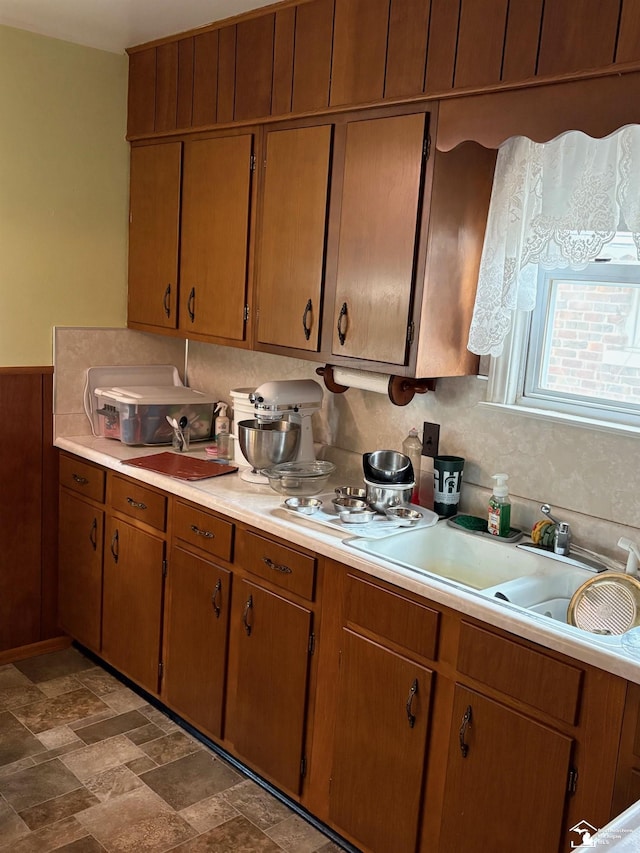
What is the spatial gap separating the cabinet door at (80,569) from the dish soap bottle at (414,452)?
4.31 feet

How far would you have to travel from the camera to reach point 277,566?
261 centimetres

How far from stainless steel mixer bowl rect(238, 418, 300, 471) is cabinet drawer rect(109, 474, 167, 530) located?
36 centimetres

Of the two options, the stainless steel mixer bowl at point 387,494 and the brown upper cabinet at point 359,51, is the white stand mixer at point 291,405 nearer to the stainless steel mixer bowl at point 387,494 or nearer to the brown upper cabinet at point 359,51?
the stainless steel mixer bowl at point 387,494

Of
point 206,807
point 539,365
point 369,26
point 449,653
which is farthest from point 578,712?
point 369,26

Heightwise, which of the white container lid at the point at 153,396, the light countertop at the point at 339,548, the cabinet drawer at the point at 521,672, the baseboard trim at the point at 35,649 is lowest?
the baseboard trim at the point at 35,649

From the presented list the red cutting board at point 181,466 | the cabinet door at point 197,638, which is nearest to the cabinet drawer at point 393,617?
the cabinet door at point 197,638

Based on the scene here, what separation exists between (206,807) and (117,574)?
1.02 meters

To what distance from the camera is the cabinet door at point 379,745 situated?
2.24m

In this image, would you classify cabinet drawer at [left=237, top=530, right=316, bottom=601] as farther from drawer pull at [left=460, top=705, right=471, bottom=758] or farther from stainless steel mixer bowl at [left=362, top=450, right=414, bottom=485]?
drawer pull at [left=460, top=705, right=471, bottom=758]

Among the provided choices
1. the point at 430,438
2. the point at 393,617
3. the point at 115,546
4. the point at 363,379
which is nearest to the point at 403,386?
the point at 363,379

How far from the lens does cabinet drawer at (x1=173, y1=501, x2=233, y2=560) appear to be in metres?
2.80

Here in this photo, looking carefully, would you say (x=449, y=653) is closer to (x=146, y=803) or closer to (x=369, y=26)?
(x=146, y=803)

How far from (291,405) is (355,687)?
108 cm

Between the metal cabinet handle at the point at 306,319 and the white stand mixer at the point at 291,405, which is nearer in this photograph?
the metal cabinet handle at the point at 306,319
